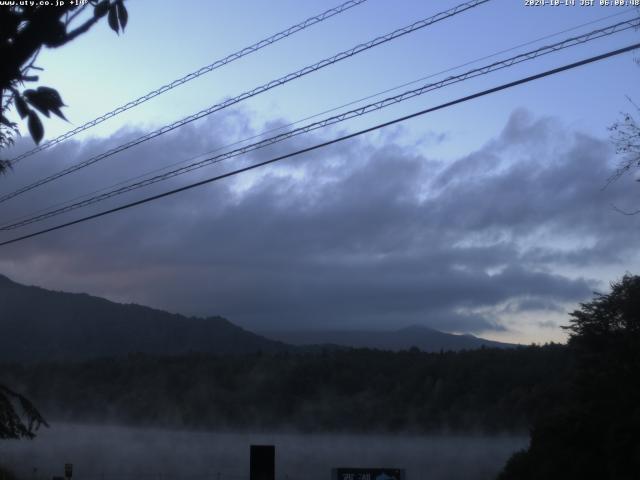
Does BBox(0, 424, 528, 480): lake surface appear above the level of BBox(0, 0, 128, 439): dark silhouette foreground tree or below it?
below

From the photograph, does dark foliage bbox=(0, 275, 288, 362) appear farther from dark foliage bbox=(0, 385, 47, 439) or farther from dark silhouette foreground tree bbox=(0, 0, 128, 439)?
dark silhouette foreground tree bbox=(0, 0, 128, 439)

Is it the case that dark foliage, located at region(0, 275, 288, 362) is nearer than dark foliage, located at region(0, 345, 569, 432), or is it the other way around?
dark foliage, located at region(0, 345, 569, 432)

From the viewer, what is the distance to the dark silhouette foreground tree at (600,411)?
2514 cm

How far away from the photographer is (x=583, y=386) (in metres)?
28.5

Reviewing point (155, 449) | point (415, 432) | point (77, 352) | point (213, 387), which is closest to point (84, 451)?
point (155, 449)

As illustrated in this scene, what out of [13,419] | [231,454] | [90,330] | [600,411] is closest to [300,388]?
[231,454]

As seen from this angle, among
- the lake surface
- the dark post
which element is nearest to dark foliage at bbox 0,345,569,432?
A: the lake surface

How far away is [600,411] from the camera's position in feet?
87.5

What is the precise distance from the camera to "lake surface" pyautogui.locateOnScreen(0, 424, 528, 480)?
52.0 meters

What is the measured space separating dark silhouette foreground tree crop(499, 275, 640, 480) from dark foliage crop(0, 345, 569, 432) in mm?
27665

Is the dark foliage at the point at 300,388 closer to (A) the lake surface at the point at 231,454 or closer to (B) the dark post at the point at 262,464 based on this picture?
(A) the lake surface at the point at 231,454

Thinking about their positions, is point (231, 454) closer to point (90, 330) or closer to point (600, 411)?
point (600, 411)

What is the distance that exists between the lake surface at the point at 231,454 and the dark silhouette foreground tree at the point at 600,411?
19353 millimetres

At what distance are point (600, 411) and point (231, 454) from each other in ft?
125
